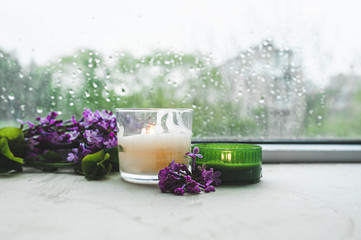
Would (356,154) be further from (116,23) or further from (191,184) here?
(116,23)

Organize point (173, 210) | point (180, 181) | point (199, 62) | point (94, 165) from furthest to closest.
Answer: point (199, 62) < point (94, 165) < point (180, 181) < point (173, 210)

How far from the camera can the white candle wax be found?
0.61m

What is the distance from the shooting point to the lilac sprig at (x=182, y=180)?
56cm

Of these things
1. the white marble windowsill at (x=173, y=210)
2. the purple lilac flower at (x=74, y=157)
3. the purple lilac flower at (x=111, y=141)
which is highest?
the purple lilac flower at (x=111, y=141)

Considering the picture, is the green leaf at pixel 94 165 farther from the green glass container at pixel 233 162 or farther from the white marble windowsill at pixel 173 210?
the green glass container at pixel 233 162

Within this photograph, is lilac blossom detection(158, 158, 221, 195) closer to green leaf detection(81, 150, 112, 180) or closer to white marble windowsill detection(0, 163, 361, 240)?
white marble windowsill detection(0, 163, 361, 240)

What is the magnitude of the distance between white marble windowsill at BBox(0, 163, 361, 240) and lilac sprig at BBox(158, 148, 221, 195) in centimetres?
1

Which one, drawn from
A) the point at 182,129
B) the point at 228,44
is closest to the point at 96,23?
the point at 228,44

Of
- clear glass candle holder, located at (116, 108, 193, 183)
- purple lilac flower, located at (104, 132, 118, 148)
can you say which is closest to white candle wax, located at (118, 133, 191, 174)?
clear glass candle holder, located at (116, 108, 193, 183)

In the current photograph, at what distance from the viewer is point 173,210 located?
0.46 meters

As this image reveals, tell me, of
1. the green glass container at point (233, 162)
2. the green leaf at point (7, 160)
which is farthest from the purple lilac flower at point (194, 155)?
the green leaf at point (7, 160)

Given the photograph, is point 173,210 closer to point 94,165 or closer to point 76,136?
point 94,165

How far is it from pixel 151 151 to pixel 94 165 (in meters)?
0.15

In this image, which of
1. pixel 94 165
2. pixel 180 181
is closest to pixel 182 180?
pixel 180 181
